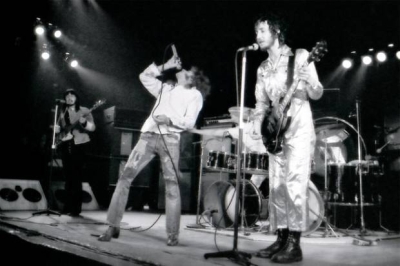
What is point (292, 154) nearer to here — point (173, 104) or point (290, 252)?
point (290, 252)

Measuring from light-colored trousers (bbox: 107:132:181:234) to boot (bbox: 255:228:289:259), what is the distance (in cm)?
100

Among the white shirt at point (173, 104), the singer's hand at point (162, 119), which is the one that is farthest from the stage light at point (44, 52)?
the singer's hand at point (162, 119)

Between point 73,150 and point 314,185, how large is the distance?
405 cm

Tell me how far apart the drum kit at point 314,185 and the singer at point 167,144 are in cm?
105

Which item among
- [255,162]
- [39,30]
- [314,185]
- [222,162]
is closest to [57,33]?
[39,30]

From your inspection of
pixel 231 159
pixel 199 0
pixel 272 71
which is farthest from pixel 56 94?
pixel 272 71

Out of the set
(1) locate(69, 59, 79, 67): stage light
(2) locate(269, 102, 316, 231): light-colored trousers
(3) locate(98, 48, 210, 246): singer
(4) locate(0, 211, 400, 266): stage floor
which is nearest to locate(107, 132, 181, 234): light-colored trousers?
(3) locate(98, 48, 210, 246): singer

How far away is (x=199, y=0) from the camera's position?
8266mm

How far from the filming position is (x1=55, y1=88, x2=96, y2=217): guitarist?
255 inches

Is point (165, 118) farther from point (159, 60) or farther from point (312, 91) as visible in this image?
point (159, 60)

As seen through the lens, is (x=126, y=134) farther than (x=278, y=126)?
Yes

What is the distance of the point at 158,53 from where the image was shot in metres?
10.3

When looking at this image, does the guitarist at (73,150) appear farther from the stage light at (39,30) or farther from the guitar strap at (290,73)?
the guitar strap at (290,73)

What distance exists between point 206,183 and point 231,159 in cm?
268
